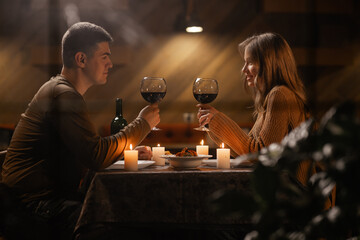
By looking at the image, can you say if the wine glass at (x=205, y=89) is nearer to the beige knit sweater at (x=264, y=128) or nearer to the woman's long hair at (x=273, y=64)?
the beige knit sweater at (x=264, y=128)

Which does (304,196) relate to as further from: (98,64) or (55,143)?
(98,64)

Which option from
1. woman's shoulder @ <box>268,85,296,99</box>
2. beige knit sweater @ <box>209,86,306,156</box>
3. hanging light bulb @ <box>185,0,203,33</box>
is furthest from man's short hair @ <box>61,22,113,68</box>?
hanging light bulb @ <box>185,0,203,33</box>

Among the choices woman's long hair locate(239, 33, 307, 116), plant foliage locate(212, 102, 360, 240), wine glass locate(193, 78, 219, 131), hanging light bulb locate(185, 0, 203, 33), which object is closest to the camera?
plant foliage locate(212, 102, 360, 240)

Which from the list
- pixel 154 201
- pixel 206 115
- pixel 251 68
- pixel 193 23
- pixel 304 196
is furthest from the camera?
pixel 193 23

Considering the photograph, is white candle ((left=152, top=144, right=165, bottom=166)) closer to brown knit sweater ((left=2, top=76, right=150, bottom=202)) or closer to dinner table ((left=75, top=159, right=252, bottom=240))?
brown knit sweater ((left=2, top=76, right=150, bottom=202))

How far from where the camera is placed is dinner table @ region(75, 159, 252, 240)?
1.25 meters

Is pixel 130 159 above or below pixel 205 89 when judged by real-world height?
below

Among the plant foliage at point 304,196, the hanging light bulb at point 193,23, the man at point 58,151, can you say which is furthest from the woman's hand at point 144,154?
the hanging light bulb at point 193,23

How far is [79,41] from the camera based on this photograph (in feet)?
5.37

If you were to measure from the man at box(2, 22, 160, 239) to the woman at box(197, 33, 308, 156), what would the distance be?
28 cm

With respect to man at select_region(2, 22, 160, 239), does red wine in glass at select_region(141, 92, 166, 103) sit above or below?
above

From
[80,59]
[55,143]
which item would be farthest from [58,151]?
[80,59]

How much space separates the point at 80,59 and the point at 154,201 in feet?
2.30

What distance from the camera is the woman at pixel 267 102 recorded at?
1.52 m
